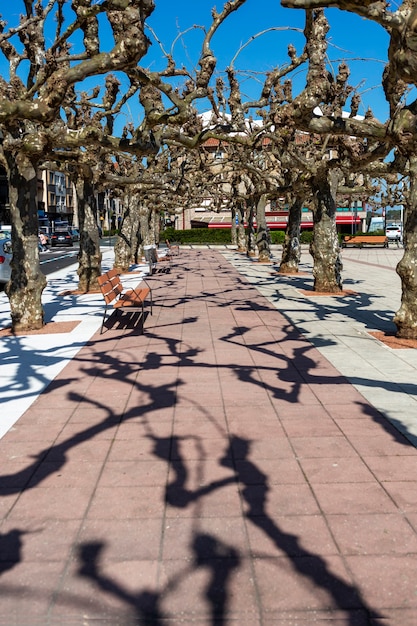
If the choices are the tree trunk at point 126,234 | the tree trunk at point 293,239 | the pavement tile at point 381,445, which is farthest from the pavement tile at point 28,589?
the tree trunk at point 126,234

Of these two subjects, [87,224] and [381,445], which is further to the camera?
[87,224]

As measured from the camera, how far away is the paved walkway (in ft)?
9.77

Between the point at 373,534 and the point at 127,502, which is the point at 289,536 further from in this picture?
the point at 127,502

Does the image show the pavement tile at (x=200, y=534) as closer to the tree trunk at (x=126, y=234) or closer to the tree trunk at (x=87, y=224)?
the tree trunk at (x=87, y=224)

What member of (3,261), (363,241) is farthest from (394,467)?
(363,241)

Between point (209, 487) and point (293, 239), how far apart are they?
1652cm

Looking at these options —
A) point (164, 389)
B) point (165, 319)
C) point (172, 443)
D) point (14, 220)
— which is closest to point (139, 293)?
point (165, 319)

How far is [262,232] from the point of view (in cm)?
2661

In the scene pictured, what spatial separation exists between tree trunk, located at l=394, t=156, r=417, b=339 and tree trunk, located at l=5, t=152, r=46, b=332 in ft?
20.4

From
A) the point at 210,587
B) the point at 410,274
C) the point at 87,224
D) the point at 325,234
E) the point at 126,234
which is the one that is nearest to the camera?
the point at 210,587

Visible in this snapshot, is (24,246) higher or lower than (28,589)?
higher

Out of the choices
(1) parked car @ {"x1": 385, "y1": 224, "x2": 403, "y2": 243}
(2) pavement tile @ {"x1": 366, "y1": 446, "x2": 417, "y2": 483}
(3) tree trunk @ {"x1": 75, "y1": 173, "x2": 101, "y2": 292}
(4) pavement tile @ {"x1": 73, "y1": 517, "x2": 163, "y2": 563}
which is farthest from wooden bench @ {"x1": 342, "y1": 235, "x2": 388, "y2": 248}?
(4) pavement tile @ {"x1": 73, "y1": 517, "x2": 163, "y2": 563}

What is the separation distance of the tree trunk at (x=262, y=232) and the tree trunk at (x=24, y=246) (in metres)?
16.8

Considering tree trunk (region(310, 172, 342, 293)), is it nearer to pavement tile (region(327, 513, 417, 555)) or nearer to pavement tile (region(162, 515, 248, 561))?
pavement tile (region(327, 513, 417, 555))
